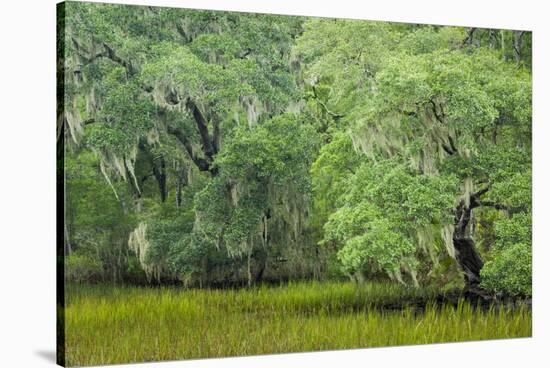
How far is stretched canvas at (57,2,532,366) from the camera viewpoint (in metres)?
9.37

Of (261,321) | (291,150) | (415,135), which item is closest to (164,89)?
(291,150)

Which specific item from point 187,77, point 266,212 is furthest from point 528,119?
point 187,77

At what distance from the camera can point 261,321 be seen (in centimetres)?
999

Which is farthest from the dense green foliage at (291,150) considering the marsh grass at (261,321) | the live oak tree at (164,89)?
the marsh grass at (261,321)

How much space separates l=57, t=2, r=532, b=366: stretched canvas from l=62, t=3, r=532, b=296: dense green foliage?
0.02 meters

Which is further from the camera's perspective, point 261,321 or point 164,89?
point 261,321

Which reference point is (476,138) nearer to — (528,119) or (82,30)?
(528,119)

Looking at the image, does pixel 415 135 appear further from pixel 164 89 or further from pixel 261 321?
pixel 164 89

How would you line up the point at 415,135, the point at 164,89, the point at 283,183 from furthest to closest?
the point at 415,135 < the point at 283,183 < the point at 164,89

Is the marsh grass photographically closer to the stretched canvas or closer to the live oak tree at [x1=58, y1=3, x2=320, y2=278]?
the stretched canvas

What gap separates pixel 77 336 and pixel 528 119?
5.57m

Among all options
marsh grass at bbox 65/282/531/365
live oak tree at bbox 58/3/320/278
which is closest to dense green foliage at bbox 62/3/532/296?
live oak tree at bbox 58/3/320/278

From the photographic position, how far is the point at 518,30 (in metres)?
11.5

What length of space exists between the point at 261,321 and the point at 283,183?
143 cm
